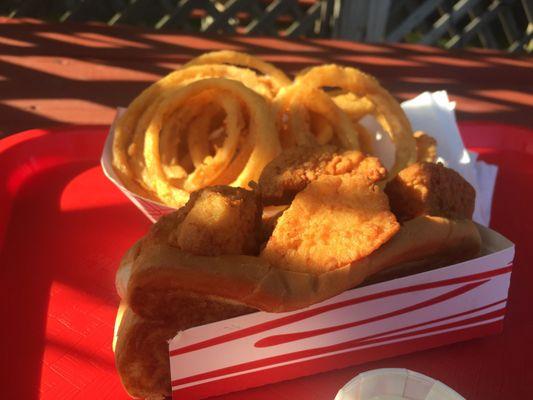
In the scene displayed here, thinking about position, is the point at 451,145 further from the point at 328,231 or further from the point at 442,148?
the point at 328,231

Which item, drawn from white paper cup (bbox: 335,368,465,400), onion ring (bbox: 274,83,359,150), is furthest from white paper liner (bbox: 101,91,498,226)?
white paper cup (bbox: 335,368,465,400)

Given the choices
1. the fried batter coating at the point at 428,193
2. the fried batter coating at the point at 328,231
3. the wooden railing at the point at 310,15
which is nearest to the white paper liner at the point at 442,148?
the fried batter coating at the point at 428,193

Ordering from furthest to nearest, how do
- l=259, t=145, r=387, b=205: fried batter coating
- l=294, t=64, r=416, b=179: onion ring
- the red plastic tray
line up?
1. l=294, t=64, r=416, b=179: onion ring
2. the red plastic tray
3. l=259, t=145, r=387, b=205: fried batter coating

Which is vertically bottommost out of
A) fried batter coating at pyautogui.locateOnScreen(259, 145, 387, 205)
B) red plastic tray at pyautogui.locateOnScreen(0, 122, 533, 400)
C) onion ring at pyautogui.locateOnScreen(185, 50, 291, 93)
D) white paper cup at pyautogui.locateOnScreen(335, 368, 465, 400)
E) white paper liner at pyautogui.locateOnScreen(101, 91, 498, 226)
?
red plastic tray at pyautogui.locateOnScreen(0, 122, 533, 400)

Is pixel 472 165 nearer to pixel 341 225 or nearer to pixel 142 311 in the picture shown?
pixel 341 225

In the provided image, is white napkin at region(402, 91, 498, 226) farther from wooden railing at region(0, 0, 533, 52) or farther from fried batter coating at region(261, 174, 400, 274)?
wooden railing at region(0, 0, 533, 52)

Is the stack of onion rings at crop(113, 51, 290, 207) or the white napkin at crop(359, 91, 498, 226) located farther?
the white napkin at crop(359, 91, 498, 226)

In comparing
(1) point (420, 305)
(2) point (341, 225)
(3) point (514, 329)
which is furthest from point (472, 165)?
(2) point (341, 225)

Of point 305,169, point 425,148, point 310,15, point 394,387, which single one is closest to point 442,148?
point 425,148
